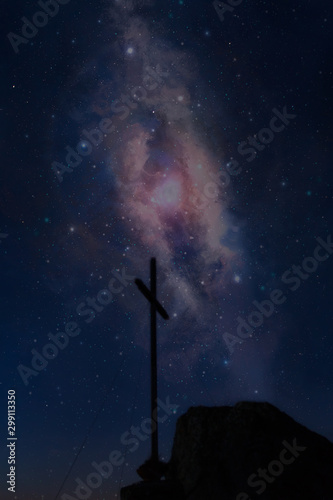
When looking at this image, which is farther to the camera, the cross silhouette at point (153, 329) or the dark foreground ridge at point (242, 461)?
the cross silhouette at point (153, 329)

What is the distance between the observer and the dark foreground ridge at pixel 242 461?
9469mm

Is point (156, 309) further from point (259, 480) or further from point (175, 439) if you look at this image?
point (259, 480)

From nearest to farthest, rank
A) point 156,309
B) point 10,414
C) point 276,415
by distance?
point 276,415 < point 156,309 < point 10,414

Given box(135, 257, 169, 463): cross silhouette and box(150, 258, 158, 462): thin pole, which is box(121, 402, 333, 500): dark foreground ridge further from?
box(135, 257, 169, 463): cross silhouette

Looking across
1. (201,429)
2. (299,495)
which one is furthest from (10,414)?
(299,495)

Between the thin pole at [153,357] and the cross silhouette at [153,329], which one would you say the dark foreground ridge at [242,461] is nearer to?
the thin pole at [153,357]

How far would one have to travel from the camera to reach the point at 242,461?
979 centimetres

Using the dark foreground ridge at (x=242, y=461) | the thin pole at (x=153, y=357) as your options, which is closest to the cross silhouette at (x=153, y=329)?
the thin pole at (x=153, y=357)

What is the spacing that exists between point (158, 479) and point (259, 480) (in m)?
2.52

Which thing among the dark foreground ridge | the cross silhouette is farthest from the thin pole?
the dark foreground ridge

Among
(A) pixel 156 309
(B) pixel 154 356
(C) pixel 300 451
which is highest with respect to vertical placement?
(A) pixel 156 309

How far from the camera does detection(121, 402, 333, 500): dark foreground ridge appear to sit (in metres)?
9.47

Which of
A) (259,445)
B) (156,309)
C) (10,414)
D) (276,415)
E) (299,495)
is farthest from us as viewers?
(10,414)

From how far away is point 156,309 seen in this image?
12.1 m
